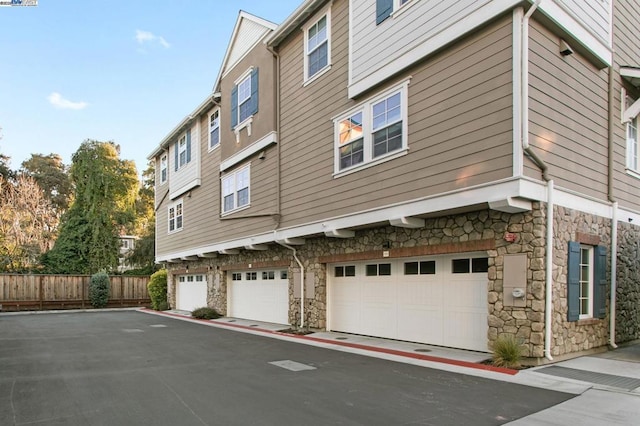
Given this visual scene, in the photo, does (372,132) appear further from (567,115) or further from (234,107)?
(234,107)

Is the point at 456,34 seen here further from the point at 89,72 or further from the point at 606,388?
the point at 89,72

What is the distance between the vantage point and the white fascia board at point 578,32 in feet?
25.0

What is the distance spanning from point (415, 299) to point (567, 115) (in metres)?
4.65

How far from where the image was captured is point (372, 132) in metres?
10.1

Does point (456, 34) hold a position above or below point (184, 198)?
above

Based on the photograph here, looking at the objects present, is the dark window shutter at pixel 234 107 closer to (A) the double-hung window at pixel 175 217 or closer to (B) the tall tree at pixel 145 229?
(A) the double-hung window at pixel 175 217

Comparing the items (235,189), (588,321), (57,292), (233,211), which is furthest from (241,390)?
(57,292)

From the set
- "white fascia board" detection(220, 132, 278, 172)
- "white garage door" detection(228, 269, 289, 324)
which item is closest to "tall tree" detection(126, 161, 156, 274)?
"white garage door" detection(228, 269, 289, 324)

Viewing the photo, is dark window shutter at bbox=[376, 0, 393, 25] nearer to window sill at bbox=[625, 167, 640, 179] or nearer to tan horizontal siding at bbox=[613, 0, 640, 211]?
tan horizontal siding at bbox=[613, 0, 640, 211]

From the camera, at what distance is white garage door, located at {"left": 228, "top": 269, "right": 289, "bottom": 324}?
1452cm

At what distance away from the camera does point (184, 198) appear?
20609 millimetres

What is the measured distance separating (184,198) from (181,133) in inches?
119

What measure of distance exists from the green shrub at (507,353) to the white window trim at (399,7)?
6508mm

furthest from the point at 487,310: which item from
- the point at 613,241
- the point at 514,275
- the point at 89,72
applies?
the point at 89,72
